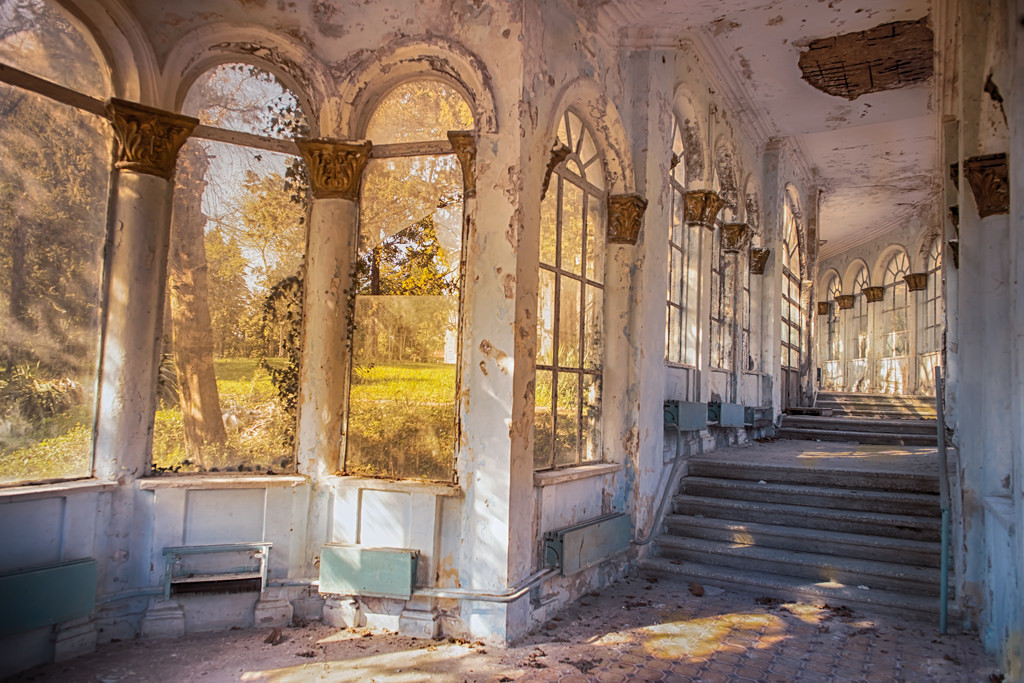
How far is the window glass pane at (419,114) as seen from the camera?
14.3 feet

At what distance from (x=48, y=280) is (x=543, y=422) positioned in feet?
9.75

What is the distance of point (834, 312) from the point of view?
17.3 meters

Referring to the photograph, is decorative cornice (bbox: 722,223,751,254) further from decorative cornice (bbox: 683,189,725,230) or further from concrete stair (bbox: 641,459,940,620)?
concrete stair (bbox: 641,459,940,620)

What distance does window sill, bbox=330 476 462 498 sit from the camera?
13.3 ft

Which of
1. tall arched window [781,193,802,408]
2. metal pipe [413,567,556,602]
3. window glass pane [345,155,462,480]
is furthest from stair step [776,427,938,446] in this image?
window glass pane [345,155,462,480]

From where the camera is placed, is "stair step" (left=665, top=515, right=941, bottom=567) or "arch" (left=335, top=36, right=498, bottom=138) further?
"stair step" (left=665, top=515, right=941, bottom=567)

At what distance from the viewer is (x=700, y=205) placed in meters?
7.06

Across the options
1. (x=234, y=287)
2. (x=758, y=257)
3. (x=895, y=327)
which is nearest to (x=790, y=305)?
(x=758, y=257)

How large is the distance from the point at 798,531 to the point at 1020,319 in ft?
9.89

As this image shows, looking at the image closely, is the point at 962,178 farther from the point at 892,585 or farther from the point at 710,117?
the point at 710,117

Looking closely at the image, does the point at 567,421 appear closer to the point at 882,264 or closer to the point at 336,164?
the point at 336,164

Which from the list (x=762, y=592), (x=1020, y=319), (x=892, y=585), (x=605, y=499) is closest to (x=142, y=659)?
(x=605, y=499)

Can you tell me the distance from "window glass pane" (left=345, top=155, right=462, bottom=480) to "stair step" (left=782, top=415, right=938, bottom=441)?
6.93 meters

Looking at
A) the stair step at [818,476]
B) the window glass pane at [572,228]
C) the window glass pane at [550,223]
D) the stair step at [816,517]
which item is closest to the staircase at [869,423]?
the stair step at [818,476]
